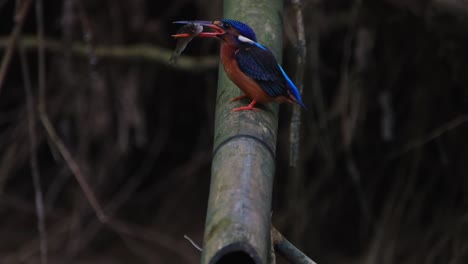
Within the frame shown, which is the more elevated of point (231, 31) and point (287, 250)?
point (231, 31)

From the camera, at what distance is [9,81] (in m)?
4.20

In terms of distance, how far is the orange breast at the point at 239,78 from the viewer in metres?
1.88

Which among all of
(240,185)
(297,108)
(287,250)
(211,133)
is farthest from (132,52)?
(240,185)

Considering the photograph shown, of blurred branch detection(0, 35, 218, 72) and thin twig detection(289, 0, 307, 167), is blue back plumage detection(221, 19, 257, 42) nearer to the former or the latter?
thin twig detection(289, 0, 307, 167)

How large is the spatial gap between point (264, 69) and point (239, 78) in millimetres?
76

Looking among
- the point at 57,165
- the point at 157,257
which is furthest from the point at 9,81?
the point at 157,257

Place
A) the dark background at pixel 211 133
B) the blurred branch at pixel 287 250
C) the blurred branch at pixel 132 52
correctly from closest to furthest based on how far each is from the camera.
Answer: the blurred branch at pixel 287 250 → the dark background at pixel 211 133 → the blurred branch at pixel 132 52

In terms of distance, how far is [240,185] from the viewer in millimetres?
1381

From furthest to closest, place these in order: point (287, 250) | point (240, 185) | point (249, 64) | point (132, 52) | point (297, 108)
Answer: point (132, 52) < point (297, 108) < point (249, 64) < point (287, 250) < point (240, 185)

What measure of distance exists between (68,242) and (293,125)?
2278mm

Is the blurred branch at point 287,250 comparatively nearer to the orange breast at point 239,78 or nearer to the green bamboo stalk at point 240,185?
the green bamboo stalk at point 240,185

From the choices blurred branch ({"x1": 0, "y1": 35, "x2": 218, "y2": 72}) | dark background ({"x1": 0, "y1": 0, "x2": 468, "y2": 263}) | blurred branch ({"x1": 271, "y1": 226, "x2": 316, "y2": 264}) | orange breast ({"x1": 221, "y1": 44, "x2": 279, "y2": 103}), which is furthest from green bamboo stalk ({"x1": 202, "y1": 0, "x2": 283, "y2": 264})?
blurred branch ({"x1": 0, "y1": 35, "x2": 218, "y2": 72})

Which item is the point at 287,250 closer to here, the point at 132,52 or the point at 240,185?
the point at 240,185

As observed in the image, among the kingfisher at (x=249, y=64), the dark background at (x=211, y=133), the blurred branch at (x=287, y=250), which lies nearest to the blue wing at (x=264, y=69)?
the kingfisher at (x=249, y=64)
